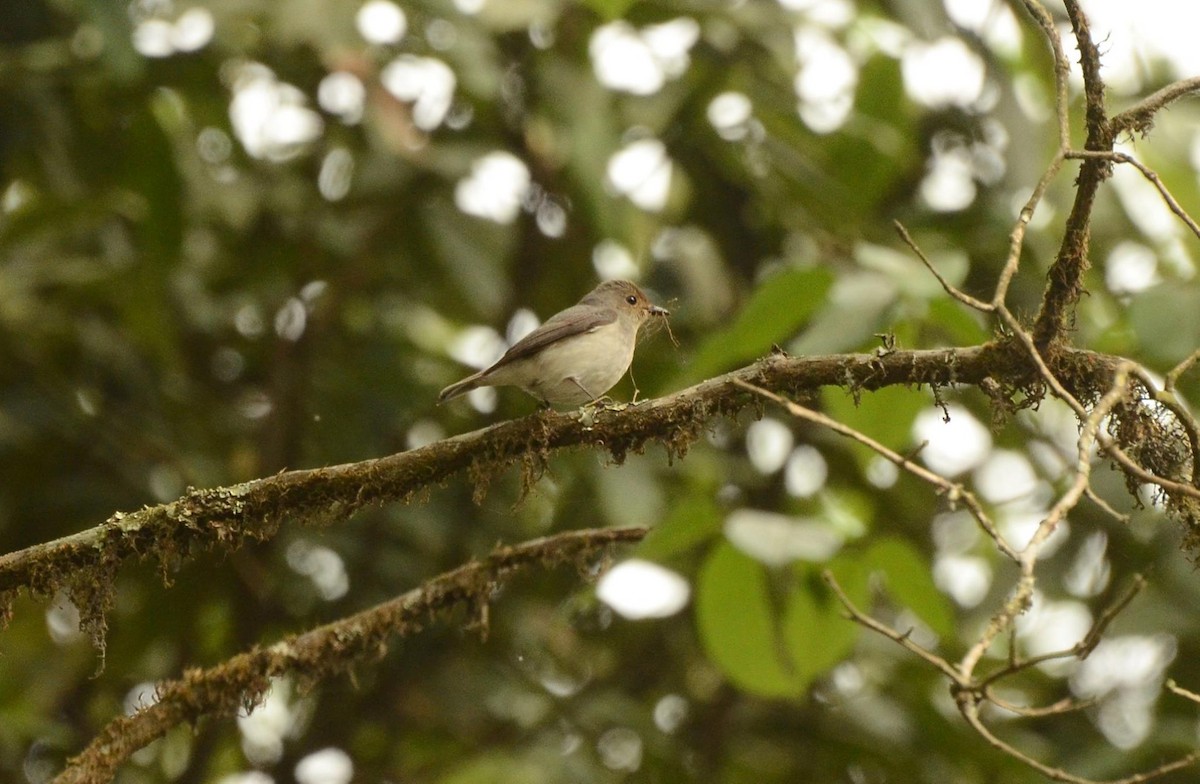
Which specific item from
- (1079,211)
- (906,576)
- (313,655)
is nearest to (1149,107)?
(1079,211)

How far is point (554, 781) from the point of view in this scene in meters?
4.68

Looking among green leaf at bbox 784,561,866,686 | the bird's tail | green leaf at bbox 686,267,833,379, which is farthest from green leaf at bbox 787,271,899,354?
the bird's tail

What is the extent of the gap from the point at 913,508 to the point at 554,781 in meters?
2.21

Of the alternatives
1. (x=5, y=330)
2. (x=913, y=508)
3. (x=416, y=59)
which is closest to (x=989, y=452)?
(x=913, y=508)

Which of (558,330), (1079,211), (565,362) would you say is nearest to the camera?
(1079,211)

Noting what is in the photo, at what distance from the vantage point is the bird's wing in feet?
15.6

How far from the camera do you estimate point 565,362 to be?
4.73m

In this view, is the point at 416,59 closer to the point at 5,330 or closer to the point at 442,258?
the point at 442,258

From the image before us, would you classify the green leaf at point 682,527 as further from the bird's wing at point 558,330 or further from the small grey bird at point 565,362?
the bird's wing at point 558,330

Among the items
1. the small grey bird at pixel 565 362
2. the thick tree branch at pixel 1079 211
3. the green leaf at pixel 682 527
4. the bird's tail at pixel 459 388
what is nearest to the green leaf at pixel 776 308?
the green leaf at pixel 682 527

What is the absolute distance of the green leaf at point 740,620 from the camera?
3.36 m

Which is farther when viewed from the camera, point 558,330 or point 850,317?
point 558,330

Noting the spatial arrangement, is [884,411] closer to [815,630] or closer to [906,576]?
[906,576]

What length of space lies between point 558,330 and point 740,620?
171 centimetres
